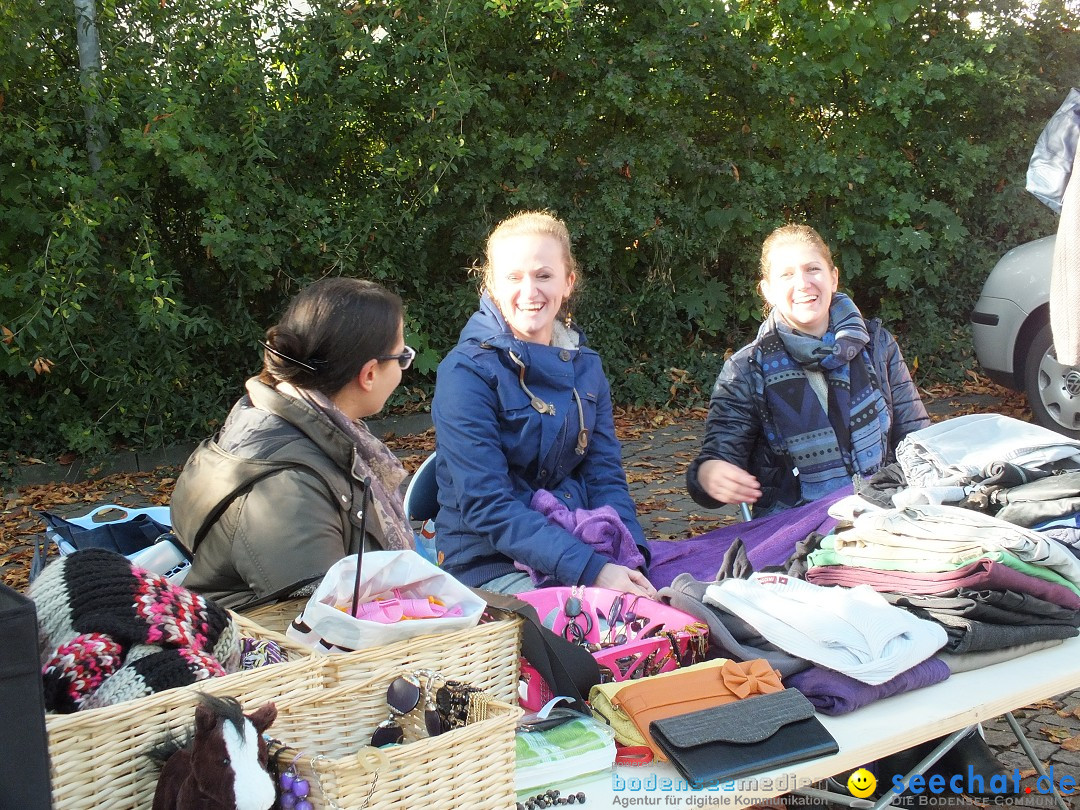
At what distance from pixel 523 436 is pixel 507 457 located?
0.09 metres

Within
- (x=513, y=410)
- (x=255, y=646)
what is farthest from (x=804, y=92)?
(x=255, y=646)

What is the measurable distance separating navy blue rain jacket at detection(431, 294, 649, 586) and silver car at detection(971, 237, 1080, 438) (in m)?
4.52

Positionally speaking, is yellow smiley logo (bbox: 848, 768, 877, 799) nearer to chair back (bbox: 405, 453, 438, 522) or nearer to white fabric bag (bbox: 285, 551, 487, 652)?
white fabric bag (bbox: 285, 551, 487, 652)

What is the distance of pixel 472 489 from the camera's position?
2982mm

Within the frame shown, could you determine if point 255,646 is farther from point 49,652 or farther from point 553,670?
point 553,670

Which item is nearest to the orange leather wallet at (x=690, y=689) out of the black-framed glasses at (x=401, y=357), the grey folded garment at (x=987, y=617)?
the grey folded garment at (x=987, y=617)

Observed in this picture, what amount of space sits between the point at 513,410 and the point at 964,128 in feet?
25.1

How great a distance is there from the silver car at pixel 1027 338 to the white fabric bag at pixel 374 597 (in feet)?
18.8

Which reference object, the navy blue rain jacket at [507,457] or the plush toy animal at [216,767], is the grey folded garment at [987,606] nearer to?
the navy blue rain jacket at [507,457]

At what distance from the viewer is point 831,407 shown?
349 centimetres

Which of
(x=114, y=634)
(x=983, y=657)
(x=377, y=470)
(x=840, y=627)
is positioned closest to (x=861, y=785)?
(x=983, y=657)

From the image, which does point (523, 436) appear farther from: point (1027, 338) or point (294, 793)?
point (1027, 338)

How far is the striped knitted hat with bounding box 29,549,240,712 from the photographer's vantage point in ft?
4.73

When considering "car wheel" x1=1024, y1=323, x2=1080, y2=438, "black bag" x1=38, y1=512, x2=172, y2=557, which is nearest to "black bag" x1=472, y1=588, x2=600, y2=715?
"black bag" x1=38, y1=512, x2=172, y2=557
